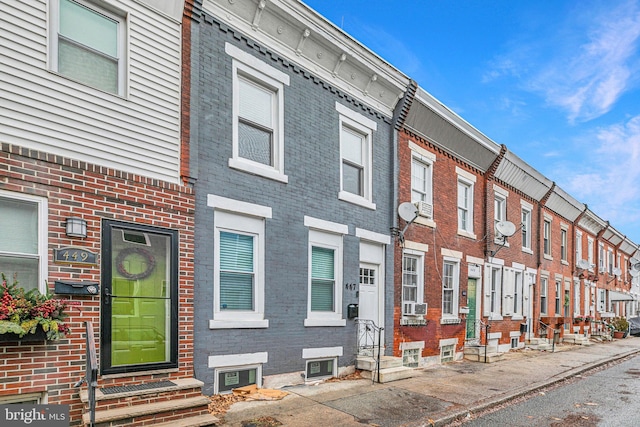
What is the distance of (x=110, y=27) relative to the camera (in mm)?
6832

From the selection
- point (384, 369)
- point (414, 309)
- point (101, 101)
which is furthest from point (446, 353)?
point (101, 101)

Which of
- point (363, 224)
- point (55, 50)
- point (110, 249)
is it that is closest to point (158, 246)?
point (110, 249)

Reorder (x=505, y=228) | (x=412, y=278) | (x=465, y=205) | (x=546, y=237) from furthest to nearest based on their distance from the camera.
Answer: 1. (x=546, y=237)
2. (x=505, y=228)
3. (x=465, y=205)
4. (x=412, y=278)

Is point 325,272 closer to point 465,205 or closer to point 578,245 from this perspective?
point 465,205

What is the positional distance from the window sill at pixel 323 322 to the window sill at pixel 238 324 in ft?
3.76

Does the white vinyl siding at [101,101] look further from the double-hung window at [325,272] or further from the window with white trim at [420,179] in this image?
the window with white trim at [420,179]

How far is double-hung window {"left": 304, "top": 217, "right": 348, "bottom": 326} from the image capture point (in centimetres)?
966

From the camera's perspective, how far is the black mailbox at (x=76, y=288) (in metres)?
5.81

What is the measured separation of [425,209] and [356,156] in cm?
276

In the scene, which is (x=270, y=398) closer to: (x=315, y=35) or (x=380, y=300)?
(x=380, y=300)

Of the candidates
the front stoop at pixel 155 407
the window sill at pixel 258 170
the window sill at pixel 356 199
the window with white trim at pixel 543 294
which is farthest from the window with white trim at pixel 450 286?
the front stoop at pixel 155 407

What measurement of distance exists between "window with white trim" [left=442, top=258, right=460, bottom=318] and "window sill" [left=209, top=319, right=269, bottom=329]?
7.51 metres

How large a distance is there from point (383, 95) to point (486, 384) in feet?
24.4

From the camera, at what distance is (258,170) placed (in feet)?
28.1
